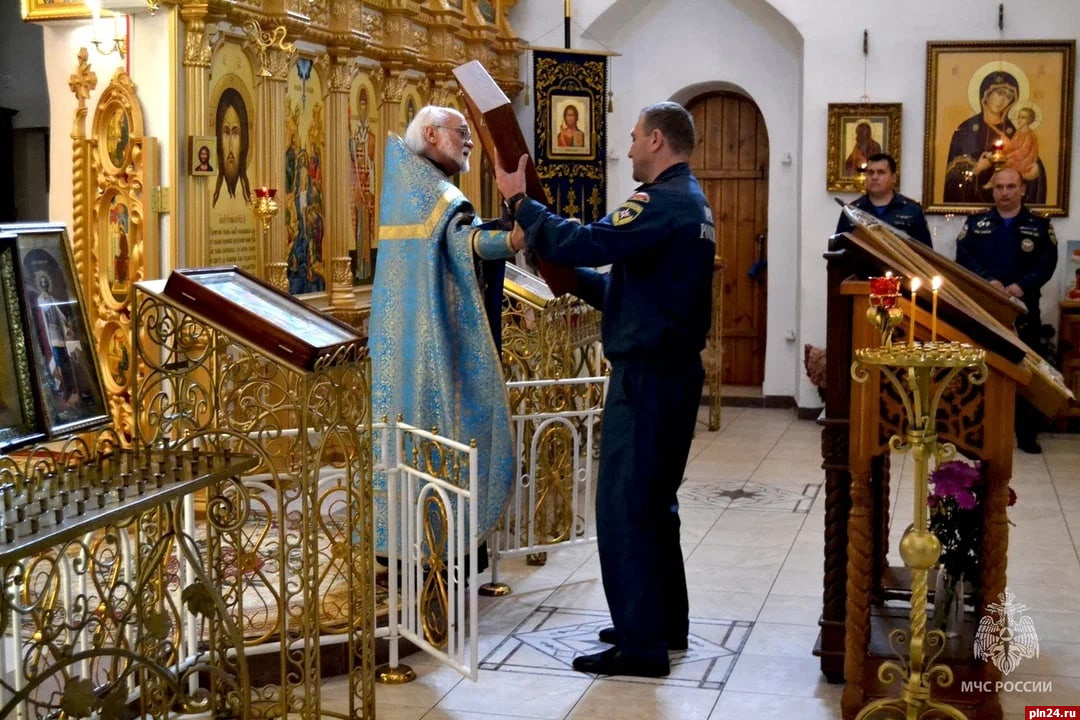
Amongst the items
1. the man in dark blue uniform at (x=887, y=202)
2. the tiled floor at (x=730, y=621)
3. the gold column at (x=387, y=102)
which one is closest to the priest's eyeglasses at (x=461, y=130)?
the tiled floor at (x=730, y=621)

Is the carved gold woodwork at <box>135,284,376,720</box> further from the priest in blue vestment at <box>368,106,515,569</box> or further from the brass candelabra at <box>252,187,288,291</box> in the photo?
the brass candelabra at <box>252,187,288,291</box>

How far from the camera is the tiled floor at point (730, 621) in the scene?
14.8 ft

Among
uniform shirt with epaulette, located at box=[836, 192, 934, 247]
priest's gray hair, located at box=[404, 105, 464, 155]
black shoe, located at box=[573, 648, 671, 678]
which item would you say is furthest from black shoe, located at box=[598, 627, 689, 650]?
uniform shirt with epaulette, located at box=[836, 192, 934, 247]

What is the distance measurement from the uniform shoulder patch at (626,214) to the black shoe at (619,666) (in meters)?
1.48

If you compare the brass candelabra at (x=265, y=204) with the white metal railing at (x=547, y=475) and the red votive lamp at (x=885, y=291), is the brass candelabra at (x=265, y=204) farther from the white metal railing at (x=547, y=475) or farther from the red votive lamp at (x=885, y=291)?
the red votive lamp at (x=885, y=291)

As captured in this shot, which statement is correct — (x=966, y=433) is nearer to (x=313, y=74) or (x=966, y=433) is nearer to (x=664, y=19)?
(x=313, y=74)

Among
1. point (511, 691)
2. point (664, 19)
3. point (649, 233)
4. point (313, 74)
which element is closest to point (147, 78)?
point (313, 74)

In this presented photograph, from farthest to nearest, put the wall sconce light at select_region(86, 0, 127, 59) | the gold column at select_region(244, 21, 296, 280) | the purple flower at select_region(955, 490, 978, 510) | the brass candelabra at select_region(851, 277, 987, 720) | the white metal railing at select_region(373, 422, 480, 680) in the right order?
the gold column at select_region(244, 21, 296, 280), the wall sconce light at select_region(86, 0, 127, 59), the white metal railing at select_region(373, 422, 480, 680), the purple flower at select_region(955, 490, 978, 510), the brass candelabra at select_region(851, 277, 987, 720)

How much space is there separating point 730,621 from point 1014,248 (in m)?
5.32

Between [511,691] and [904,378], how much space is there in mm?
1655

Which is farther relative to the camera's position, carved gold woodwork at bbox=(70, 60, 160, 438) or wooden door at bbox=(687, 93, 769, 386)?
wooden door at bbox=(687, 93, 769, 386)

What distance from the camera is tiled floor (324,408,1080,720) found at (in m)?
4.50

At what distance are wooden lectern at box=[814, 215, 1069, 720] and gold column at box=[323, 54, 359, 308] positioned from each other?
4289 millimetres

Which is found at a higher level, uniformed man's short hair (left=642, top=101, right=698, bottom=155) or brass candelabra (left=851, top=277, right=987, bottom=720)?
uniformed man's short hair (left=642, top=101, right=698, bottom=155)
